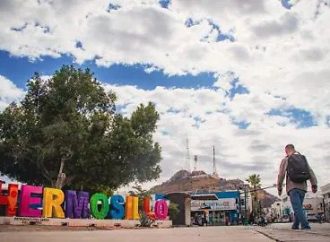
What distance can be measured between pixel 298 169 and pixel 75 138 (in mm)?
25215

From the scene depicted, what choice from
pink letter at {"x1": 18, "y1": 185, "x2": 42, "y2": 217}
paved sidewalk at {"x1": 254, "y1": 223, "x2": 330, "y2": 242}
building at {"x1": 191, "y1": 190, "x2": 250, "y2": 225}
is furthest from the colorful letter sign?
building at {"x1": 191, "y1": 190, "x2": 250, "y2": 225}

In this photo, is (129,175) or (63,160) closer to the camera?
(63,160)

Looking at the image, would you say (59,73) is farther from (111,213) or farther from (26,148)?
(111,213)

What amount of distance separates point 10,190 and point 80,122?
35.4ft

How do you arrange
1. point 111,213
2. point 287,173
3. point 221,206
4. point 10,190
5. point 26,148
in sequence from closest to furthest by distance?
1. point 287,173
2. point 10,190
3. point 111,213
4. point 26,148
5. point 221,206

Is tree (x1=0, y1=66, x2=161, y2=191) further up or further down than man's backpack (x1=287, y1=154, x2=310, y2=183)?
further up

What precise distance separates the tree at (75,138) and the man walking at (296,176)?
24601mm

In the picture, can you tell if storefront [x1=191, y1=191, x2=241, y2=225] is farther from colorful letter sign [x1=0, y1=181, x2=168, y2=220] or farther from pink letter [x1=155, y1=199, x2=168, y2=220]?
colorful letter sign [x1=0, y1=181, x2=168, y2=220]

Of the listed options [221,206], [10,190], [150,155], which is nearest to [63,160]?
[150,155]

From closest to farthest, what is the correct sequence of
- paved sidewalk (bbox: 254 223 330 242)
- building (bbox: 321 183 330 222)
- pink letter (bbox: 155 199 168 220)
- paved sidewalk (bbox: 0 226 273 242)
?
paved sidewalk (bbox: 254 223 330 242) < paved sidewalk (bbox: 0 226 273 242) < pink letter (bbox: 155 199 168 220) < building (bbox: 321 183 330 222)

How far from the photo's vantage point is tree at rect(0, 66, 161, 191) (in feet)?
108

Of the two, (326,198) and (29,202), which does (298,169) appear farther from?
(326,198)

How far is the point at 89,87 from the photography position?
1380 inches

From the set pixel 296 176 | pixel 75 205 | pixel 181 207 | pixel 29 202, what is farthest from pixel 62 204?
pixel 181 207
